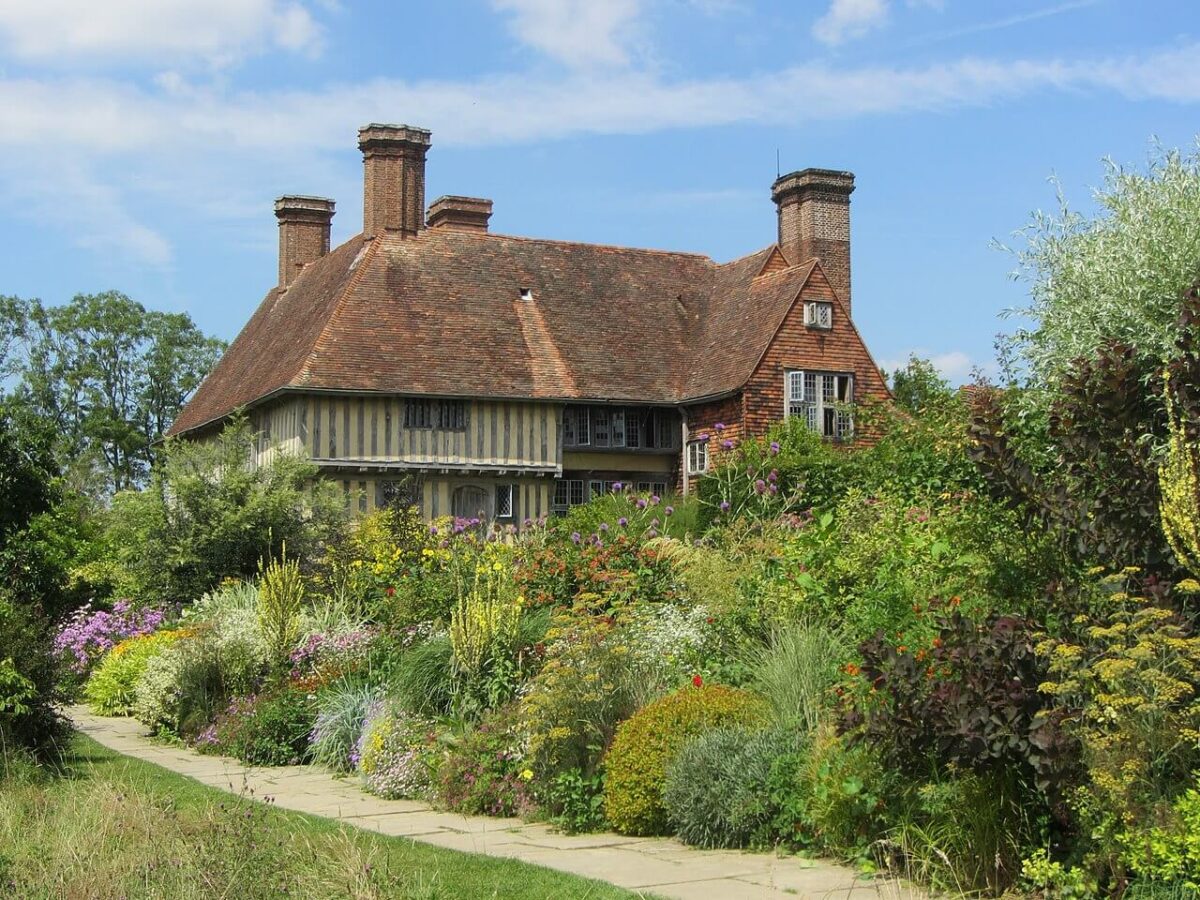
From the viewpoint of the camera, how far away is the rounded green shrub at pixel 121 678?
16.7 m

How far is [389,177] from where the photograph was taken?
3297 cm

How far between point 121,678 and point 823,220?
2172cm

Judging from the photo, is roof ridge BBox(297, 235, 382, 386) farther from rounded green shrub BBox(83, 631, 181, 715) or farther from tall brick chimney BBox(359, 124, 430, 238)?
rounded green shrub BBox(83, 631, 181, 715)

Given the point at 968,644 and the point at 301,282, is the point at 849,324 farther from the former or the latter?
the point at 968,644

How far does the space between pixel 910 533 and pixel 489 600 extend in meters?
3.36

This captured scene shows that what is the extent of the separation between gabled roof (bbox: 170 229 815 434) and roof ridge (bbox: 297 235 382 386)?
39mm

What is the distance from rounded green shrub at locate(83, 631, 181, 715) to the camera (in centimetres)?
1672

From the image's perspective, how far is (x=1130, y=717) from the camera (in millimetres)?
6211

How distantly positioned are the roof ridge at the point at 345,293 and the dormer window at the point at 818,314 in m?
9.70

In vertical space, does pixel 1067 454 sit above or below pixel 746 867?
above

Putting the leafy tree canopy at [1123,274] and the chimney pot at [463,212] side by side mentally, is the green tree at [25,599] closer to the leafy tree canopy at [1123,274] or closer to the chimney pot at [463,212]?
the leafy tree canopy at [1123,274]

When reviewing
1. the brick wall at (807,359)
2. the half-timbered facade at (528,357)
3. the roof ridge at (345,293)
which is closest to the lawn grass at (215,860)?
the roof ridge at (345,293)

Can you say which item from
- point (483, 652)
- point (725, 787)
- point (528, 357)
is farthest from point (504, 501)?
point (725, 787)

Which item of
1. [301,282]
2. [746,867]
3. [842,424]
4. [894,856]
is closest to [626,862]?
[746,867]
